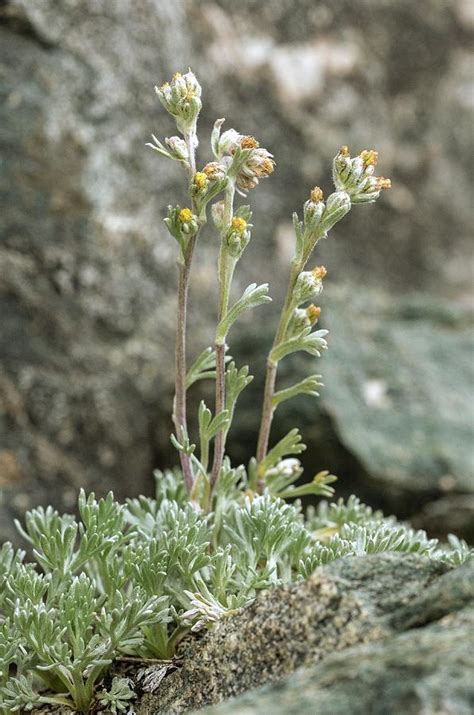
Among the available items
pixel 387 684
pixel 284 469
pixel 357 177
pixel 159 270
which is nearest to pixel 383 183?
pixel 357 177

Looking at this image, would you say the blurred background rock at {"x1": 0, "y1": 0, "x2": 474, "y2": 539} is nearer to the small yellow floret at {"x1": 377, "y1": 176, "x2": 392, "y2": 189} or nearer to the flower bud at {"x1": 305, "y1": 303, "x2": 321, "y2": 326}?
the flower bud at {"x1": 305, "y1": 303, "x2": 321, "y2": 326}

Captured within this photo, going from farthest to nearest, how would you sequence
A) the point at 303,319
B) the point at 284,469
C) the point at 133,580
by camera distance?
the point at 284,469 < the point at 303,319 < the point at 133,580

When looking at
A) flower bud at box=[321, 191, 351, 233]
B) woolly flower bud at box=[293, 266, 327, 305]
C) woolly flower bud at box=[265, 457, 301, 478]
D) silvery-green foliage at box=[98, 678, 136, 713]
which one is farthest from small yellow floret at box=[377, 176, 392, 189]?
silvery-green foliage at box=[98, 678, 136, 713]

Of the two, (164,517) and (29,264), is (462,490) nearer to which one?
(164,517)

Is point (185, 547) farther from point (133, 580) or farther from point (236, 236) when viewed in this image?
point (236, 236)

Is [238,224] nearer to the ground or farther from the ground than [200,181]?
nearer to the ground

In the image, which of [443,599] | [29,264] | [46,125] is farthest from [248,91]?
[443,599]

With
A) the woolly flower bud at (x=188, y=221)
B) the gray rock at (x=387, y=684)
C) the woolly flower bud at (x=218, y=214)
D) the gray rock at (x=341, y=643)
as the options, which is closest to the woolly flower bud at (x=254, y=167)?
the woolly flower bud at (x=218, y=214)
